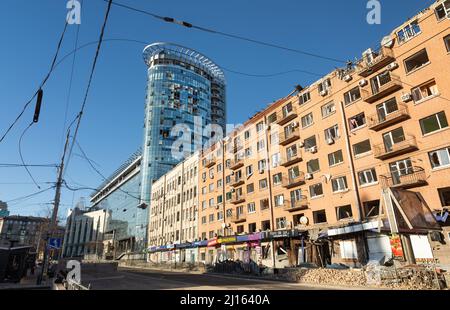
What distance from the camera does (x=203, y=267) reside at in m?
A: 42.6

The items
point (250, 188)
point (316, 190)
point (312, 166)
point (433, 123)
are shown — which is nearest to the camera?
point (433, 123)

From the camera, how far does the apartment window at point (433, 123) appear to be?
921 inches

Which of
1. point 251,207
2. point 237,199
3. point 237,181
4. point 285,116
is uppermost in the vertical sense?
point 285,116

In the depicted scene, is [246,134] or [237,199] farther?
Result: [246,134]

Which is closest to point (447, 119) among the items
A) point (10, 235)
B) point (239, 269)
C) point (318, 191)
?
point (318, 191)

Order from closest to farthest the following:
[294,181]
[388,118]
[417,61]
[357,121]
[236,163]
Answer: [417,61] → [388,118] → [357,121] → [294,181] → [236,163]

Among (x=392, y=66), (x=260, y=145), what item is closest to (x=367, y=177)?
(x=392, y=66)

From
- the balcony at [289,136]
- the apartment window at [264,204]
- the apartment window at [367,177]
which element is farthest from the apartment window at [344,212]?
the apartment window at [264,204]

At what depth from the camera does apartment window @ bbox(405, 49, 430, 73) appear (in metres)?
25.7

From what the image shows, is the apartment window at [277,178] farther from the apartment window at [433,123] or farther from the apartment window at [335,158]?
the apartment window at [433,123]

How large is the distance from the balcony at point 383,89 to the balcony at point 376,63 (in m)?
1.28

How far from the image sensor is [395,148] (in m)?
25.6

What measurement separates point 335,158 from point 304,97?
9.62 metres

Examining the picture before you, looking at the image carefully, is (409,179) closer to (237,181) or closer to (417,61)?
(417,61)
